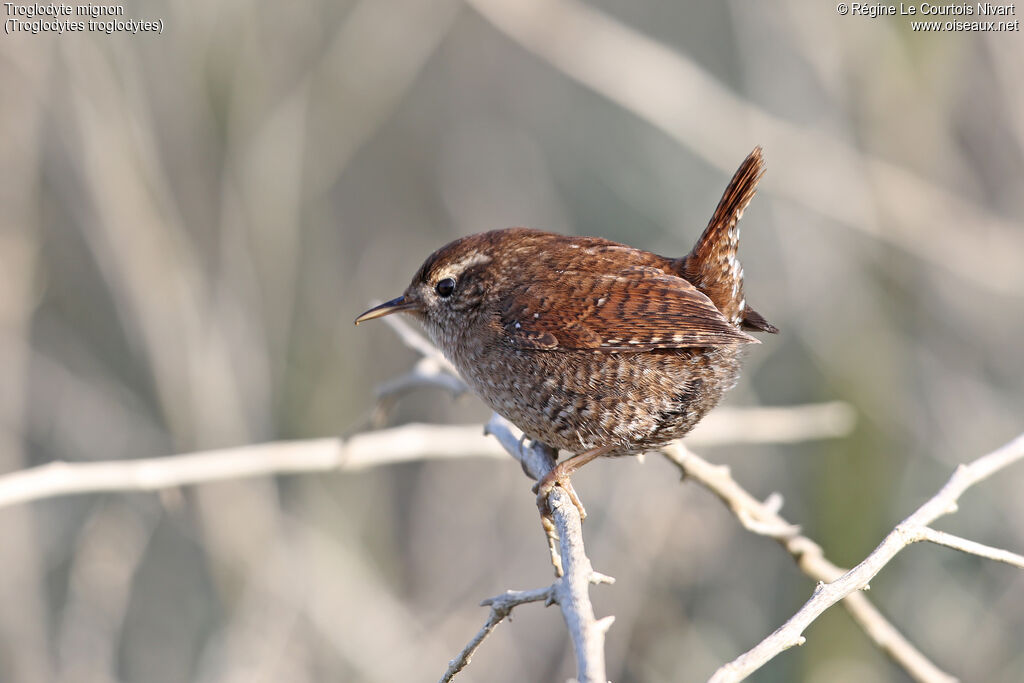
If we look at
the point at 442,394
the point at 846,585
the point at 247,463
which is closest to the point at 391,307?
the point at 247,463

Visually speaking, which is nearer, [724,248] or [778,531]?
[778,531]

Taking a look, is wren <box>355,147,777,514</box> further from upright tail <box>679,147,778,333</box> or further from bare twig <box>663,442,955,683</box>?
bare twig <box>663,442,955,683</box>

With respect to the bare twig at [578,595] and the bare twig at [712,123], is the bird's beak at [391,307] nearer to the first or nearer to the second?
the bare twig at [578,595]

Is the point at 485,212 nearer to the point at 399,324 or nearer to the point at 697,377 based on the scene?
the point at 399,324

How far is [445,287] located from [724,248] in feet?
2.74

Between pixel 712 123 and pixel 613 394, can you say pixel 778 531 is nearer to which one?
pixel 613 394

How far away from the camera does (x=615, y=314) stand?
2.48 m

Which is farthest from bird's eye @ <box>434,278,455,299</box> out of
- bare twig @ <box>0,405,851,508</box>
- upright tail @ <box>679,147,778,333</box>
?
upright tail @ <box>679,147,778,333</box>

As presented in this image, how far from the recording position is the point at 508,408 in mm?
2504

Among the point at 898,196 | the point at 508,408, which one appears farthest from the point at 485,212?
the point at 508,408

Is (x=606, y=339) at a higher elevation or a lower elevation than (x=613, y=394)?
higher

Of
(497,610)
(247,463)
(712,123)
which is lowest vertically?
(247,463)

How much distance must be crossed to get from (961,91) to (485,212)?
2.70 m

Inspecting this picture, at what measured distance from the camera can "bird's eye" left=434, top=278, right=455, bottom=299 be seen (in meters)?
2.84
